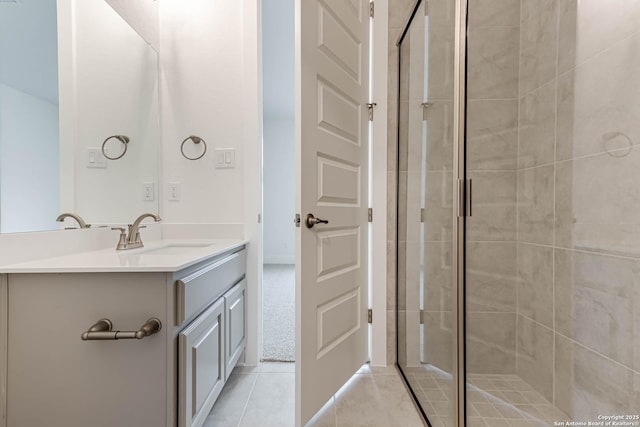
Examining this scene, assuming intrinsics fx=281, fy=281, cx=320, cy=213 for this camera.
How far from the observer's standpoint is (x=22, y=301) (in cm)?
91

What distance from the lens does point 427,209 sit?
135 centimetres

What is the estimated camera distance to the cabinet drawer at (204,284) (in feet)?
3.18

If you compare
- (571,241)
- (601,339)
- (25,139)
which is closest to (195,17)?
(25,139)

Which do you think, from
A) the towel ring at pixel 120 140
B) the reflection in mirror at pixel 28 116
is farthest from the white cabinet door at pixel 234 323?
the towel ring at pixel 120 140

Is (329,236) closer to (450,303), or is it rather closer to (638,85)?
(450,303)

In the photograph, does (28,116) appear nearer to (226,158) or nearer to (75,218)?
(75,218)

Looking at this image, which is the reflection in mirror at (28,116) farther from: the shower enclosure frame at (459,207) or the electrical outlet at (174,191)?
the shower enclosure frame at (459,207)

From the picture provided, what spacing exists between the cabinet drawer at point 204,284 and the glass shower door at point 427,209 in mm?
985

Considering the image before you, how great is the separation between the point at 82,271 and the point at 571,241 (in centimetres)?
163

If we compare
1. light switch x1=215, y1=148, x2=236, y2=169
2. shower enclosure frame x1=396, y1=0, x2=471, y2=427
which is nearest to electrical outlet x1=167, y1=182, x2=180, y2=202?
light switch x1=215, y1=148, x2=236, y2=169

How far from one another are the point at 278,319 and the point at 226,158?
5.00ft

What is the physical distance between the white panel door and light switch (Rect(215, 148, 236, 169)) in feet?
2.54

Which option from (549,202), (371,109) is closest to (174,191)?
(371,109)

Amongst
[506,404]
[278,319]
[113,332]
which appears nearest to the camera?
[113,332]
